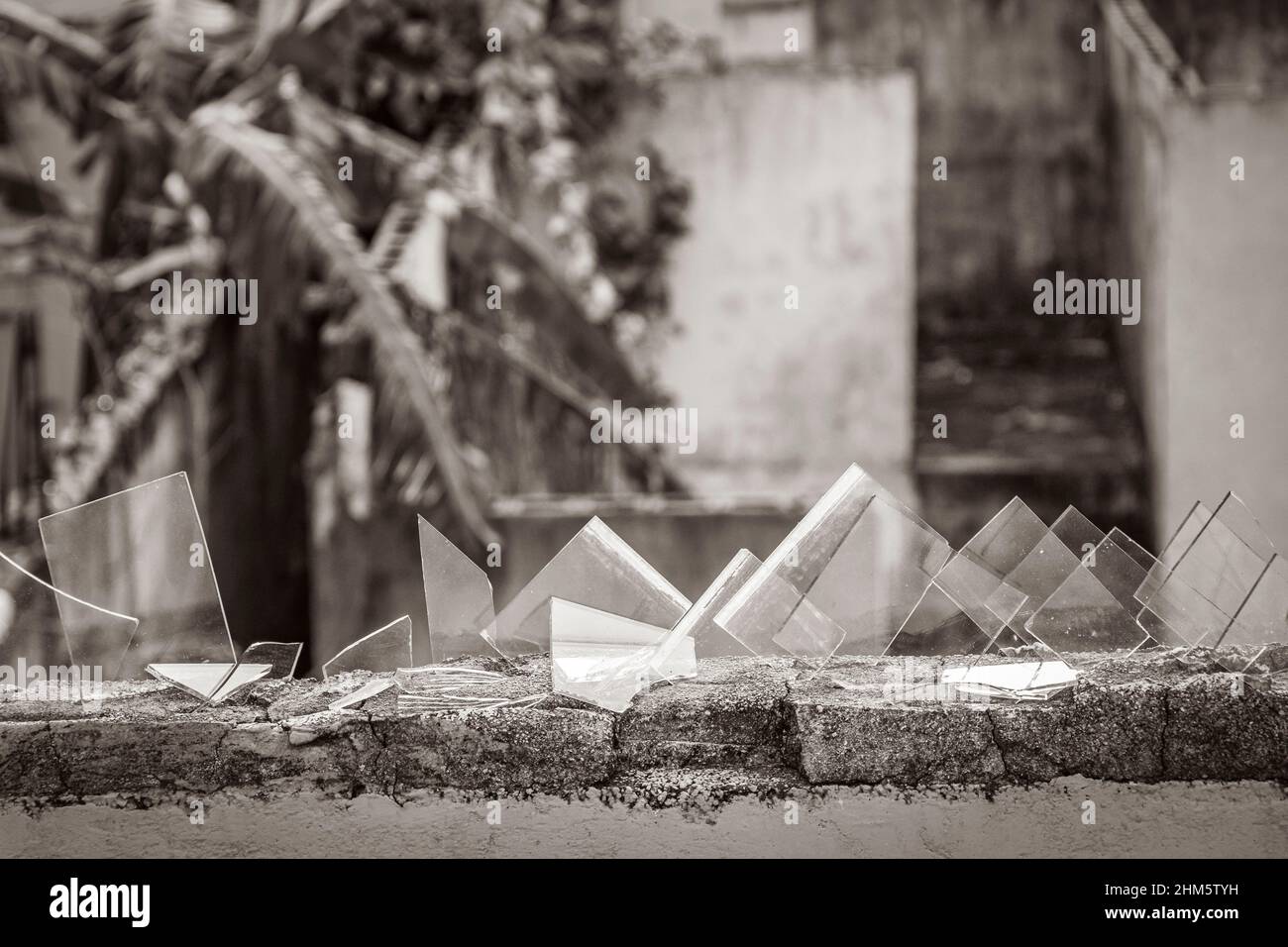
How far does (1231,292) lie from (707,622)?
4333 mm

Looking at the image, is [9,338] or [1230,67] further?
[1230,67]

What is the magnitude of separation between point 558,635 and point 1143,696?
23.7 inches

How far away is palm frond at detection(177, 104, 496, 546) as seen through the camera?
4070 millimetres

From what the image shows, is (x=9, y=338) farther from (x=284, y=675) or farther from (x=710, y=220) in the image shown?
(x=284, y=675)

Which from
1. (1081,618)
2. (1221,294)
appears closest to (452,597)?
(1081,618)

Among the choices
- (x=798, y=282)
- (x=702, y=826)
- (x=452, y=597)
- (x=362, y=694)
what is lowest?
(x=702, y=826)

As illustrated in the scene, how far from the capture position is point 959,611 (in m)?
1.49

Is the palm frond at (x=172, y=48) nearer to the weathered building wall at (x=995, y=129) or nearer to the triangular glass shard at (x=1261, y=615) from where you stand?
the weathered building wall at (x=995, y=129)

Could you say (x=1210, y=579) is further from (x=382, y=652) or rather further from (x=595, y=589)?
(x=382, y=652)

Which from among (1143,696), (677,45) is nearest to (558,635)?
(1143,696)

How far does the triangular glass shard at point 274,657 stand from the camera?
165 centimetres

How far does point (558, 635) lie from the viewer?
4.83 feet

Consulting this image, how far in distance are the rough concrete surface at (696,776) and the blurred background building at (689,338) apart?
277 cm

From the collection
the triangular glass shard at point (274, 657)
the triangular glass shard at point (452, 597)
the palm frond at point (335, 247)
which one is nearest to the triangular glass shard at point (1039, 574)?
the triangular glass shard at point (452, 597)
